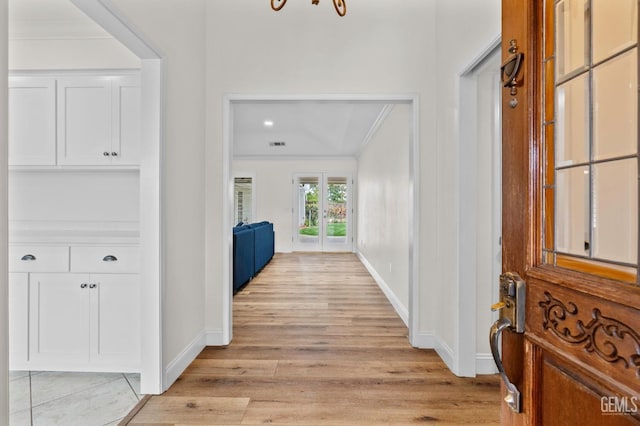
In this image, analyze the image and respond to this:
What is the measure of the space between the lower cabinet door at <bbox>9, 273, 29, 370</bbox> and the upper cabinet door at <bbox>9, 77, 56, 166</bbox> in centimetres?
79

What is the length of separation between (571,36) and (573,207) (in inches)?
12.8

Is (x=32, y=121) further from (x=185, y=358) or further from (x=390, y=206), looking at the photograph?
(x=390, y=206)

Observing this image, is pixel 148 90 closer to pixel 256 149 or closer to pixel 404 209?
pixel 404 209

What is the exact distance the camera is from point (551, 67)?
69cm

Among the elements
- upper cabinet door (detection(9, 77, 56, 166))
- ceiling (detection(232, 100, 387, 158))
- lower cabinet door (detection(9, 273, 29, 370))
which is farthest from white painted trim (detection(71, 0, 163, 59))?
lower cabinet door (detection(9, 273, 29, 370))

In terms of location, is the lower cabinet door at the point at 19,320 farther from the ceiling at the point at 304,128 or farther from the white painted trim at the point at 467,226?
the white painted trim at the point at 467,226

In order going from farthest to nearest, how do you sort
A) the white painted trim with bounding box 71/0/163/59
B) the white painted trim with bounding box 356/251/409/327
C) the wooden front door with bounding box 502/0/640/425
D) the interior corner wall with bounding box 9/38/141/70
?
the white painted trim with bounding box 356/251/409/327 < the interior corner wall with bounding box 9/38/141/70 < the white painted trim with bounding box 71/0/163/59 < the wooden front door with bounding box 502/0/640/425

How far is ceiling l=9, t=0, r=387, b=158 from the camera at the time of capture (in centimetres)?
225

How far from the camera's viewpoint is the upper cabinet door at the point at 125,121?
226cm

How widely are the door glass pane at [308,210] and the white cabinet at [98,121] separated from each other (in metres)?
6.62

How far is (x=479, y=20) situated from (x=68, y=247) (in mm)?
2921

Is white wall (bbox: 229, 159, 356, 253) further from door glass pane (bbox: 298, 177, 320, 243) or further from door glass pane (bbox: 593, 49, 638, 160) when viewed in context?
door glass pane (bbox: 593, 49, 638, 160)

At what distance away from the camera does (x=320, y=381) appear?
222cm

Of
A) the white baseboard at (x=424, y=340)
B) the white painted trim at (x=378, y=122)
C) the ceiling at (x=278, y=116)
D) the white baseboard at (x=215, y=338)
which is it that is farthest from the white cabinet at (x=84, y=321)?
the white painted trim at (x=378, y=122)
